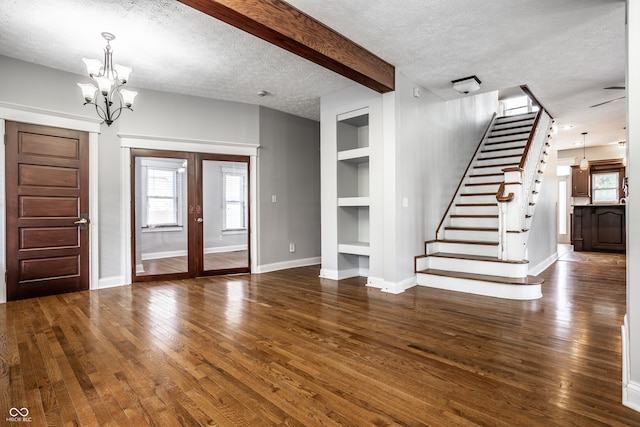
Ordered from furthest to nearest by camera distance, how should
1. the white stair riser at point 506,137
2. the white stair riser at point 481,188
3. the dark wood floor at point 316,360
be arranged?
the white stair riser at point 506,137
the white stair riser at point 481,188
the dark wood floor at point 316,360

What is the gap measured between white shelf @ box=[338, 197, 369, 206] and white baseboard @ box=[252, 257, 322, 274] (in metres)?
1.78

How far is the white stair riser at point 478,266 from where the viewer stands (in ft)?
14.0

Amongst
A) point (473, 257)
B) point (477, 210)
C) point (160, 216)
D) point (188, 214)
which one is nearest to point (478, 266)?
point (473, 257)

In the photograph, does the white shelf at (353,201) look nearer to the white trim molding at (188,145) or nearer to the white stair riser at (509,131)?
the white trim molding at (188,145)

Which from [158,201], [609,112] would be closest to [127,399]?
[158,201]

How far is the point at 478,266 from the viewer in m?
4.54

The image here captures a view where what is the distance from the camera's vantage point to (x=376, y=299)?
13.5ft

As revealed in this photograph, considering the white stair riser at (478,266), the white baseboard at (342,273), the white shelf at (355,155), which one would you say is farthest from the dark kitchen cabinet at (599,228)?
the white shelf at (355,155)

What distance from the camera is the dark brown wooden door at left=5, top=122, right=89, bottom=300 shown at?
13.6 feet

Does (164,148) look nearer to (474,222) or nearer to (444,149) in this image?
(444,149)

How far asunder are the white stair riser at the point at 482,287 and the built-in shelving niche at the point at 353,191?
968 mm

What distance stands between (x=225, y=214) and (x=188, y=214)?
1.97ft

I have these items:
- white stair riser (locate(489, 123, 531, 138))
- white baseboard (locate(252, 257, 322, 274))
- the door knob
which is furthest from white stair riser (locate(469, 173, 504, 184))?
the door knob

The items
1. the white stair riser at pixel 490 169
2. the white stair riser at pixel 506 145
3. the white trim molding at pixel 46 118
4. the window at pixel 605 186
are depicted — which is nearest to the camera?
the white trim molding at pixel 46 118
